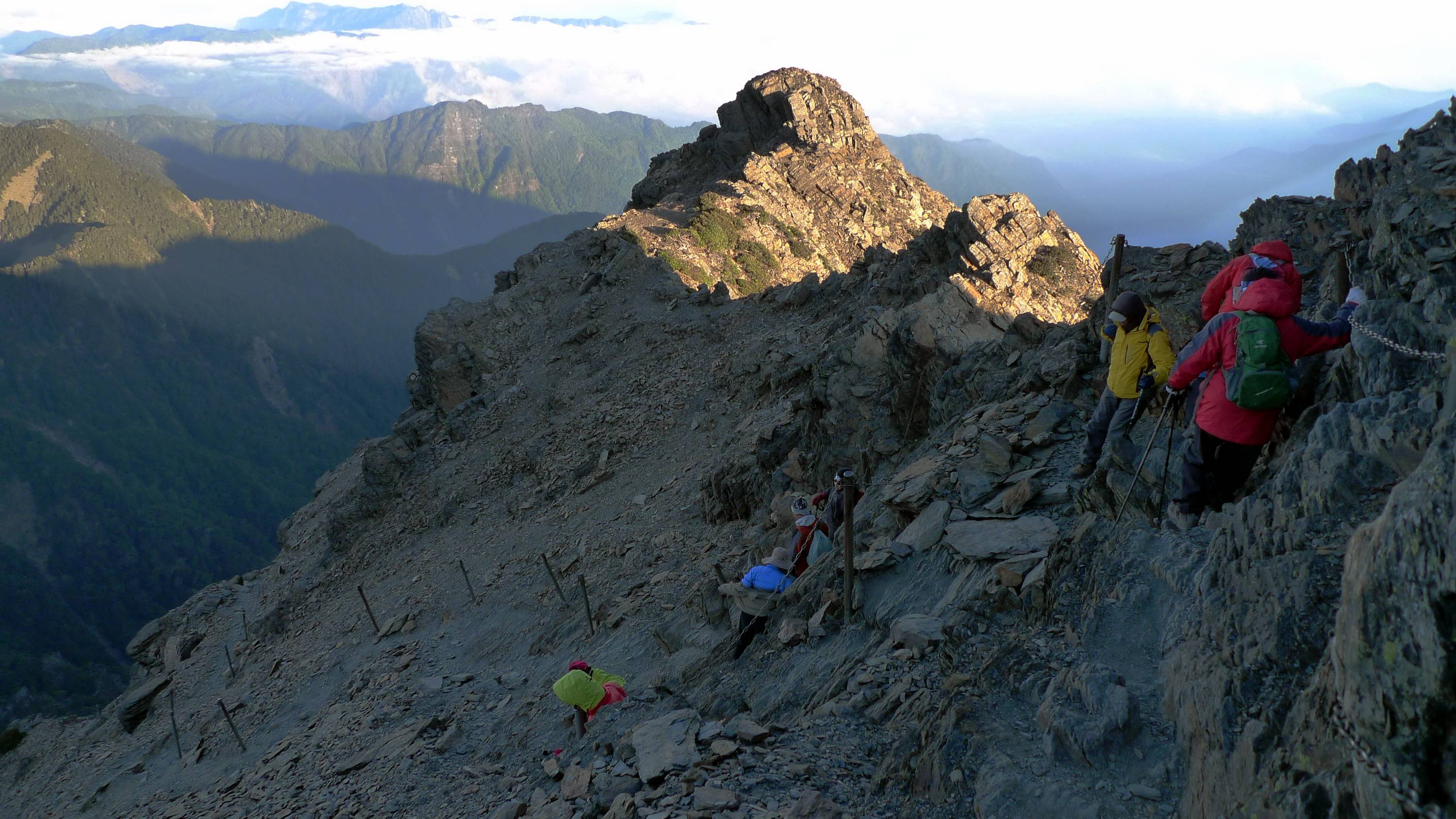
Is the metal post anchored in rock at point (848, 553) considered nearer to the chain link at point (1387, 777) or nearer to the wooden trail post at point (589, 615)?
the chain link at point (1387, 777)

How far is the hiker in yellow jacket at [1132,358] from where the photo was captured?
736cm

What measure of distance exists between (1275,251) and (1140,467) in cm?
200

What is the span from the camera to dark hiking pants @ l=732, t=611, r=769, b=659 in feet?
31.5

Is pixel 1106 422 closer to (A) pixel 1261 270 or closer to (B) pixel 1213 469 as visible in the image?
(B) pixel 1213 469

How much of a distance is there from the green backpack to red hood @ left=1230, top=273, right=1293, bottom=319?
57 mm

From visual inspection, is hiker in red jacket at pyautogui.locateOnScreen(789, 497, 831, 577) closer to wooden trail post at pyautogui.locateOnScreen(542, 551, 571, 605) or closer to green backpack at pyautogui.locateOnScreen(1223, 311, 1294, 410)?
green backpack at pyautogui.locateOnScreen(1223, 311, 1294, 410)

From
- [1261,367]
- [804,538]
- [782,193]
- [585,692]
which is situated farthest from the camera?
[782,193]

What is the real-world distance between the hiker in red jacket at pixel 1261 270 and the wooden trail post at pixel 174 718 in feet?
81.5

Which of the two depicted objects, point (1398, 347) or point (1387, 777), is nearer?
point (1387, 777)

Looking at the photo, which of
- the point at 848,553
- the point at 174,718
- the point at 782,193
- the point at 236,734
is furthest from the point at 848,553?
the point at 782,193

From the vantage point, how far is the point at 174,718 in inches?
890

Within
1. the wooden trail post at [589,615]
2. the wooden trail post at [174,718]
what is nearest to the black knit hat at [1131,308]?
the wooden trail post at [589,615]

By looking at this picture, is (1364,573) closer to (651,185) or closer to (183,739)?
(183,739)

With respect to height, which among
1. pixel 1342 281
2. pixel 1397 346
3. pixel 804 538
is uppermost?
pixel 1342 281
